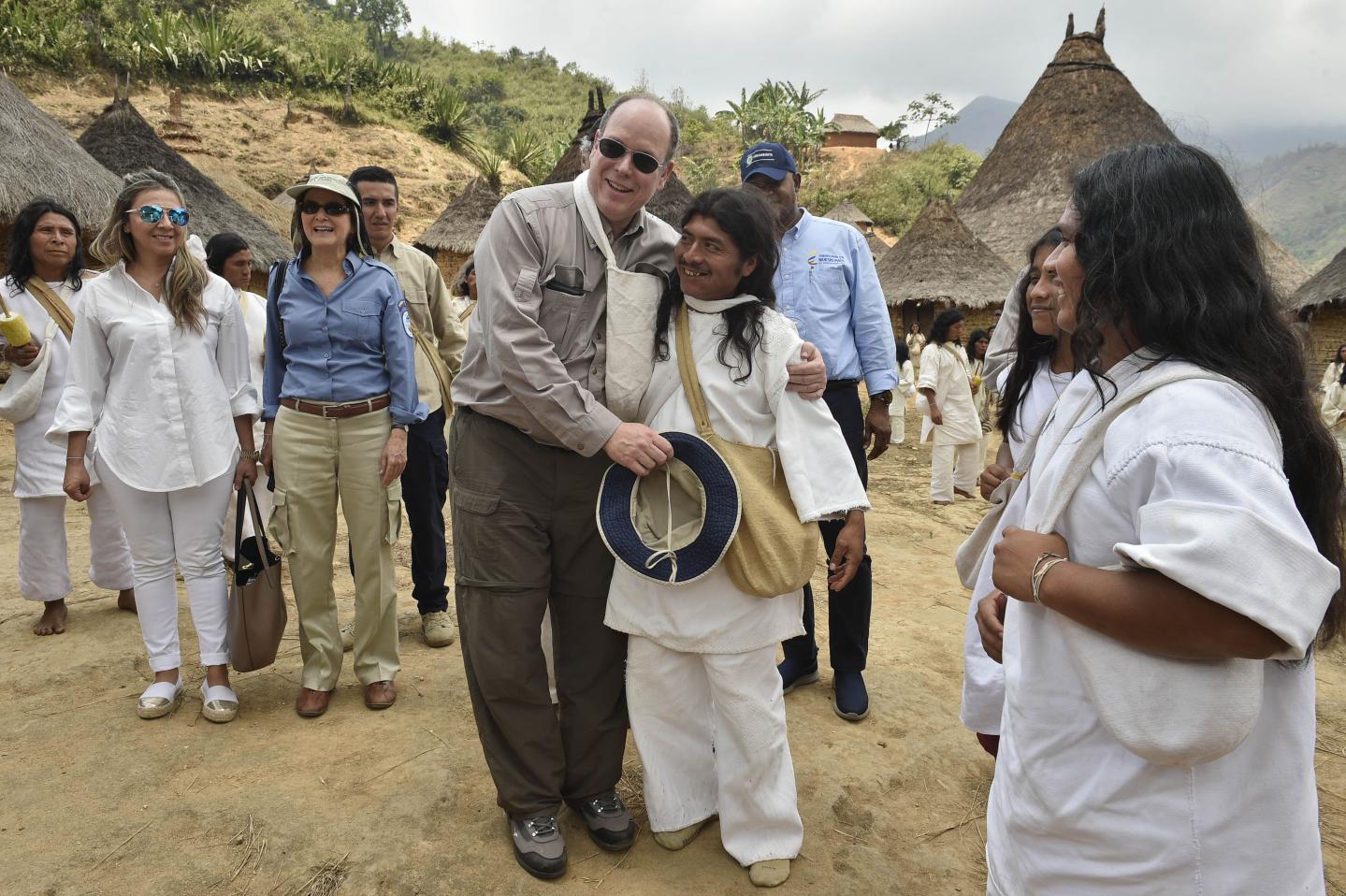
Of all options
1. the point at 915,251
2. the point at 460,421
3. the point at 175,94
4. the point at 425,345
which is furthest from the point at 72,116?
the point at 460,421

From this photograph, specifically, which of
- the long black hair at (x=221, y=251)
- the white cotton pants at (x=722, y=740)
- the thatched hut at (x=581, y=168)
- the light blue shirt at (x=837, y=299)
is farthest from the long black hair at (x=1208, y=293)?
the thatched hut at (x=581, y=168)

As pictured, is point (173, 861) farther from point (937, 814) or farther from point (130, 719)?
point (937, 814)

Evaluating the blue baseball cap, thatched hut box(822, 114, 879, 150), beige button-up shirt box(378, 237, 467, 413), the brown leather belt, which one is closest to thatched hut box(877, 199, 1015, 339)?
beige button-up shirt box(378, 237, 467, 413)

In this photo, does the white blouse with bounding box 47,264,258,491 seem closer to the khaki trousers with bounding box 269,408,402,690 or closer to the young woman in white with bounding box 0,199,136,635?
the khaki trousers with bounding box 269,408,402,690

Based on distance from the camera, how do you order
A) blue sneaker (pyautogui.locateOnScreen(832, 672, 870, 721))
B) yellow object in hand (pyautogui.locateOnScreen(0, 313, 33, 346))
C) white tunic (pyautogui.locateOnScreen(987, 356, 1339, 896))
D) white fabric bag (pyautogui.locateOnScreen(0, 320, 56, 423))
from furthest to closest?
white fabric bag (pyautogui.locateOnScreen(0, 320, 56, 423)) < yellow object in hand (pyautogui.locateOnScreen(0, 313, 33, 346)) < blue sneaker (pyautogui.locateOnScreen(832, 672, 870, 721)) < white tunic (pyautogui.locateOnScreen(987, 356, 1339, 896))

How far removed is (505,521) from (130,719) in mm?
1896

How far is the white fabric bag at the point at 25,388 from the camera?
383 centimetres

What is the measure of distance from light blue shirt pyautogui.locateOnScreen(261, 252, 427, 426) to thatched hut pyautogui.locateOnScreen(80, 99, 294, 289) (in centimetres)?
1101

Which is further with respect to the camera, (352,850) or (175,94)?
(175,94)

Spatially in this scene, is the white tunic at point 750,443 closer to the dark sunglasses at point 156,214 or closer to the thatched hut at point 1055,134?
the dark sunglasses at point 156,214

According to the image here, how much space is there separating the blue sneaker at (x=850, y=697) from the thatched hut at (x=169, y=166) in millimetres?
12302

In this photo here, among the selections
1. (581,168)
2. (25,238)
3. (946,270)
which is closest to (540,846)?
(25,238)

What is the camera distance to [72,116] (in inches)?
963

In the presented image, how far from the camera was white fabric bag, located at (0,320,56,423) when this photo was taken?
3828 millimetres
